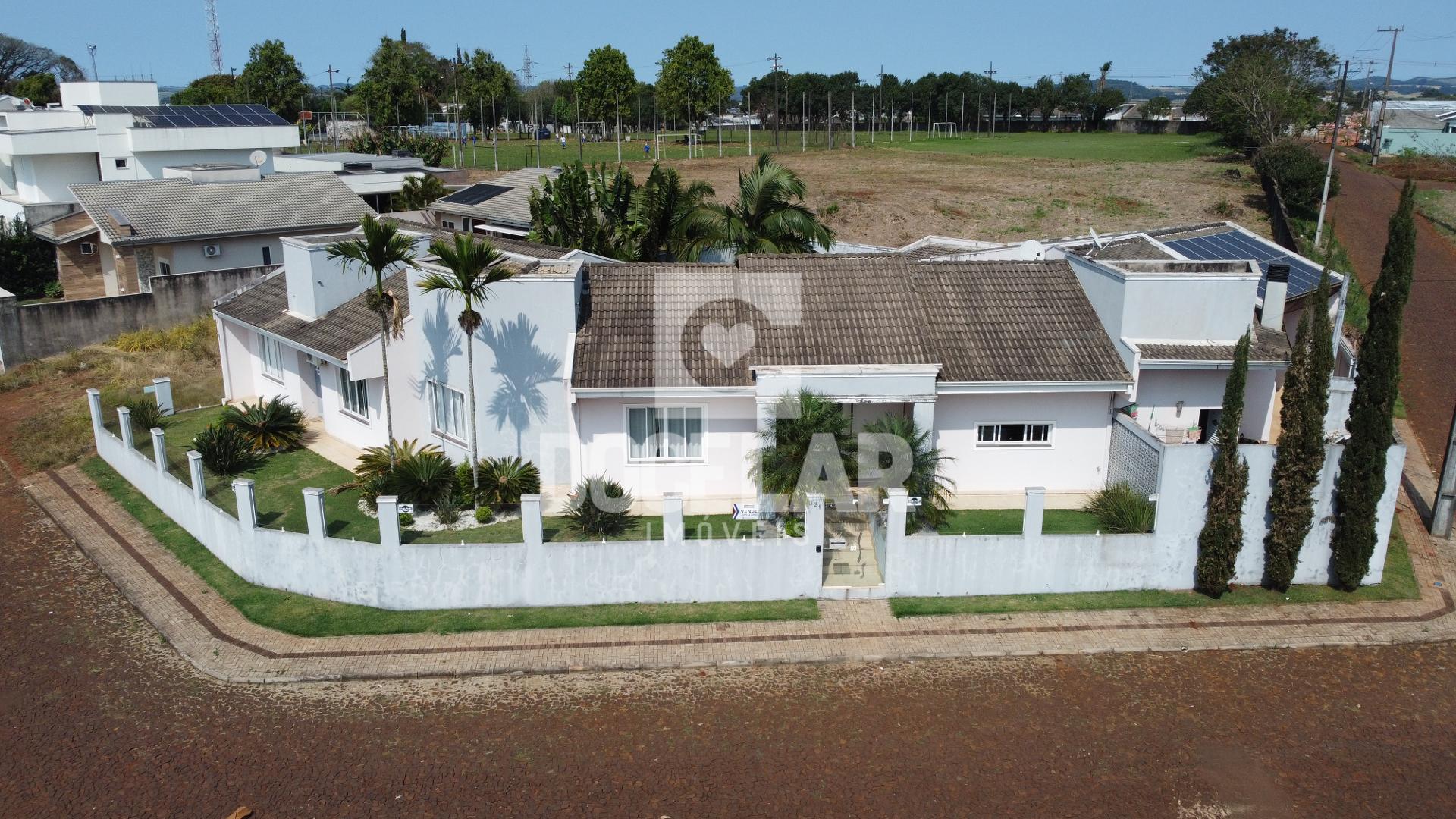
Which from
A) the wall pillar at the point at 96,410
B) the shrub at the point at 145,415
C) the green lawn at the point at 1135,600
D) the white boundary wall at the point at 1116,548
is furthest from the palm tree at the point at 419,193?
the green lawn at the point at 1135,600

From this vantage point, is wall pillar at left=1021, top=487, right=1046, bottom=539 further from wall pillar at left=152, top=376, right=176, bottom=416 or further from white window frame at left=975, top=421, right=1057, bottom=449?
wall pillar at left=152, top=376, right=176, bottom=416

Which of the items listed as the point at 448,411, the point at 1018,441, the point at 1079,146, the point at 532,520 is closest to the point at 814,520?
the point at 532,520

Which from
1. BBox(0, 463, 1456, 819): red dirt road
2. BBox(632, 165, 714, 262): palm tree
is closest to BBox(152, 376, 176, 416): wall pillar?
BBox(0, 463, 1456, 819): red dirt road

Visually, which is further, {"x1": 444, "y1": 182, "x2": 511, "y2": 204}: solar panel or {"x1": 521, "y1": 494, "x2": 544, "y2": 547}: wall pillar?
{"x1": 444, "y1": 182, "x2": 511, "y2": 204}: solar panel

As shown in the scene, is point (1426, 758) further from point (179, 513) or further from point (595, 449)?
point (179, 513)

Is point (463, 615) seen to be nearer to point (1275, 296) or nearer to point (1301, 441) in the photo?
point (1301, 441)

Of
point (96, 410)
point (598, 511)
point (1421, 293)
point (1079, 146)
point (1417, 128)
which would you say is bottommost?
point (598, 511)
